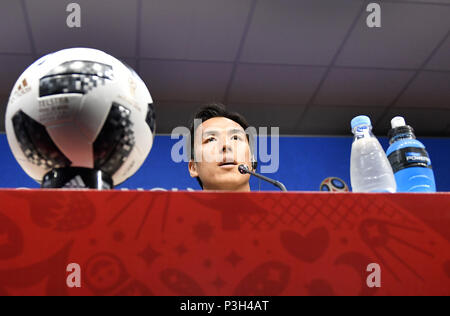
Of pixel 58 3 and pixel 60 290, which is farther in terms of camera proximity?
pixel 58 3

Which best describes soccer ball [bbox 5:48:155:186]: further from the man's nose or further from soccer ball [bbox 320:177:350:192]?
the man's nose

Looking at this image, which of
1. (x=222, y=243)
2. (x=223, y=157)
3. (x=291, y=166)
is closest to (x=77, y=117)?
(x=222, y=243)

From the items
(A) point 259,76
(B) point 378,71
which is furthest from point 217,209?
(B) point 378,71

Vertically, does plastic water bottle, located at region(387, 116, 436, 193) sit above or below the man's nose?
below

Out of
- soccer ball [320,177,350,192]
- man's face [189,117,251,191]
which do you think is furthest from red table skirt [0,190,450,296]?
man's face [189,117,251,191]

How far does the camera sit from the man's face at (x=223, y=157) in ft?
4.32

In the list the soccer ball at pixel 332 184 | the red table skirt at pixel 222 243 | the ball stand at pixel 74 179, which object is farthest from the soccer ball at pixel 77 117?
the soccer ball at pixel 332 184

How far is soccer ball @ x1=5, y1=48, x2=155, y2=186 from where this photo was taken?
20.0 inches

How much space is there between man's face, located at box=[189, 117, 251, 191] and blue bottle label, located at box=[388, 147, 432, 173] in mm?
583
